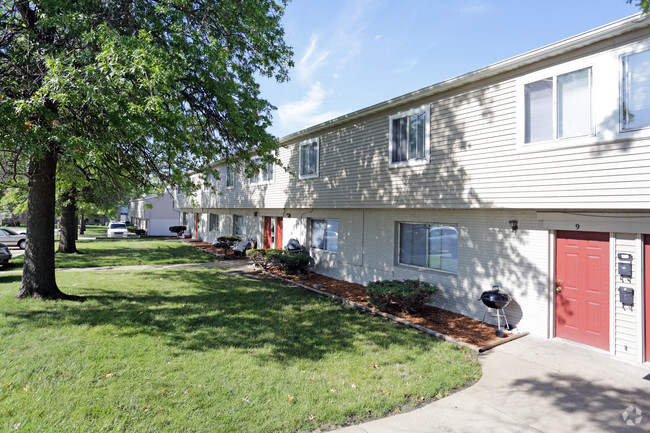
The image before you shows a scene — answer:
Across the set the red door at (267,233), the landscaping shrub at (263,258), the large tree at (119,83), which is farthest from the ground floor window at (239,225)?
the large tree at (119,83)

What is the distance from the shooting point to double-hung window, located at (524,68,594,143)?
6.26 meters

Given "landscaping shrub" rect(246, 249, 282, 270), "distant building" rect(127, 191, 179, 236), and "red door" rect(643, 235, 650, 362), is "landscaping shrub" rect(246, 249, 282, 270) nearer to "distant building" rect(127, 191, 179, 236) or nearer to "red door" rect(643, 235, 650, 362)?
"red door" rect(643, 235, 650, 362)

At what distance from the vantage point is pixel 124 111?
7.02 m

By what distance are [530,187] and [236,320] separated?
7180mm

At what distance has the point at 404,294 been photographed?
8312 mm

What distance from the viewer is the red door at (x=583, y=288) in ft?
20.9

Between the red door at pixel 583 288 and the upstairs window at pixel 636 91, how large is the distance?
2122mm

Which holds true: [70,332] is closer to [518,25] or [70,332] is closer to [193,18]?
[193,18]

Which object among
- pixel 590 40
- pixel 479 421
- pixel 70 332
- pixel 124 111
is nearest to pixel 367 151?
pixel 590 40

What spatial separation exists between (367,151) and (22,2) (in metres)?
9.62

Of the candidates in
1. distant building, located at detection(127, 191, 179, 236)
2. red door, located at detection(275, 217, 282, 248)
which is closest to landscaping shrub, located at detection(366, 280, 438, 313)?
red door, located at detection(275, 217, 282, 248)

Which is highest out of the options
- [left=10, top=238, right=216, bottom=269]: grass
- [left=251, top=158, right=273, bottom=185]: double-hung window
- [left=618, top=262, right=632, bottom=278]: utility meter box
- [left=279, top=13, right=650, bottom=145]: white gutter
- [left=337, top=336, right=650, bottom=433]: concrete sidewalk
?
[left=279, top=13, right=650, bottom=145]: white gutter

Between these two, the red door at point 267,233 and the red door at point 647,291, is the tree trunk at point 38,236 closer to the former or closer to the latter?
the red door at point 267,233

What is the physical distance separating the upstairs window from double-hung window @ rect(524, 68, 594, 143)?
49 cm
